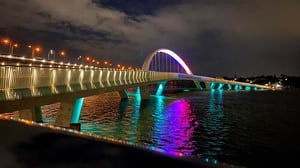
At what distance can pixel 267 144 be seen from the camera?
1543cm

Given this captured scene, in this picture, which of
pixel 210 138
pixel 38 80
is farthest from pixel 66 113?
pixel 210 138

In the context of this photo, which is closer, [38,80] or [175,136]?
[38,80]

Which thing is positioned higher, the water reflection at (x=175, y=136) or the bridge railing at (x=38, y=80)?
the bridge railing at (x=38, y=80)

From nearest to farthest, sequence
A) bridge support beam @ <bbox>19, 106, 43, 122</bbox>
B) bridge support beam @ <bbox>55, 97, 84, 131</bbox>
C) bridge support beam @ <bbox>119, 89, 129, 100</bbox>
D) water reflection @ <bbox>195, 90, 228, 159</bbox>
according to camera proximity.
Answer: water reflection @ <bbox>195, 90, 228, 159</bbox>, bridge support beam @ <bbox>55, 97, 84, 131</bbox>, bridge support beam @ <bbox>19, 106, 43, 122</bbox>, bridge support beam @ <bbox>119, 89, 129, 100</bbox>

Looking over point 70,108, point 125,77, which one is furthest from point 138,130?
point 125,77

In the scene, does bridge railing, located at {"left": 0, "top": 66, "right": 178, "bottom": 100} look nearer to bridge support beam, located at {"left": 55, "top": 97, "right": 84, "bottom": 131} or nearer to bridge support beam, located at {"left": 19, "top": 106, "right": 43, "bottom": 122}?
bridge support beam, located at {"left": 55, "top": 97, "right": 84, "bottom": 131}

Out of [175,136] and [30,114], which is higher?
[30,114]

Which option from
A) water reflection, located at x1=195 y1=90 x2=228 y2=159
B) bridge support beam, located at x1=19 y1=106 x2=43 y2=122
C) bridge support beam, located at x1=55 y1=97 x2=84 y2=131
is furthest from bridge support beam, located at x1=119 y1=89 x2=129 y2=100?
bridge support beam, located at x1=55 y1=97 x2=84 y2=131

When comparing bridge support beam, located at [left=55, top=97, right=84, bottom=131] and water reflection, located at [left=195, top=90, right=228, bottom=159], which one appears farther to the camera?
bridge support beam, located at [left=55, top=97, right=84, bottom=131]

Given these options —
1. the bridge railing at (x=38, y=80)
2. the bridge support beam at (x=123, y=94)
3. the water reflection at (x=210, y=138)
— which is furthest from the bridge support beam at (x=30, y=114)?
the bridge support beam at (x=123, y=94)

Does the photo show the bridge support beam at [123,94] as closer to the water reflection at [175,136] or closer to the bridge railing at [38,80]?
the bridge railing at [38,80]

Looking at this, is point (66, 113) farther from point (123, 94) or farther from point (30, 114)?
point (123, 94)

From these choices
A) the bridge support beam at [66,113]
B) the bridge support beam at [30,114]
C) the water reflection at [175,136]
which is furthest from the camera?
the bridge support beam at [30,114]

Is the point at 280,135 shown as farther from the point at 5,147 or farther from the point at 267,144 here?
the point at 5,147
